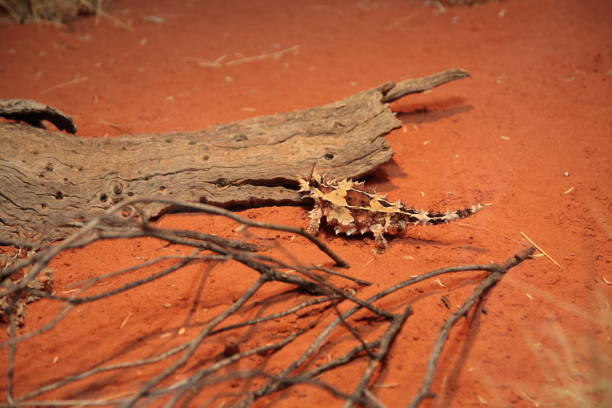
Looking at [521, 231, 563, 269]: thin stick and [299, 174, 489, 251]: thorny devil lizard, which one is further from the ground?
[299, 174, 489, 251]: thorny devil lizard

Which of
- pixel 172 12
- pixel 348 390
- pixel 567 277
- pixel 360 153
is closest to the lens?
pixel 348 390

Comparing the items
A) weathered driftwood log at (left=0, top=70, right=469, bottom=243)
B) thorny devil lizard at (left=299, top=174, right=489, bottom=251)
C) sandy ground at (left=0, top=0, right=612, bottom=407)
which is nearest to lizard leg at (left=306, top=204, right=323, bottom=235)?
thorny devil lizard at (left=299, top=174, right=489, bottom=251)

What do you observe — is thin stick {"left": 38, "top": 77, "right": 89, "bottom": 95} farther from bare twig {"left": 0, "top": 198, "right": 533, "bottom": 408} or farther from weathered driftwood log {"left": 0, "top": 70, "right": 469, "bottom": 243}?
bare twig {"left": 0, "top": 198, "right": 533, "bottom": 408}

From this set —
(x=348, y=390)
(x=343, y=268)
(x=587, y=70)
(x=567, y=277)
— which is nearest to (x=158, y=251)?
(x=343, y=268)

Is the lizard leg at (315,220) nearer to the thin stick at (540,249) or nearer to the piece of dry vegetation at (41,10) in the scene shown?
the thin stick at (540,249)

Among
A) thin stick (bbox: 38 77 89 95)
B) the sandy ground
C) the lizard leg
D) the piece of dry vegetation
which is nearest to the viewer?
the sandy ground

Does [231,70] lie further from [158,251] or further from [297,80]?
[158,251]
